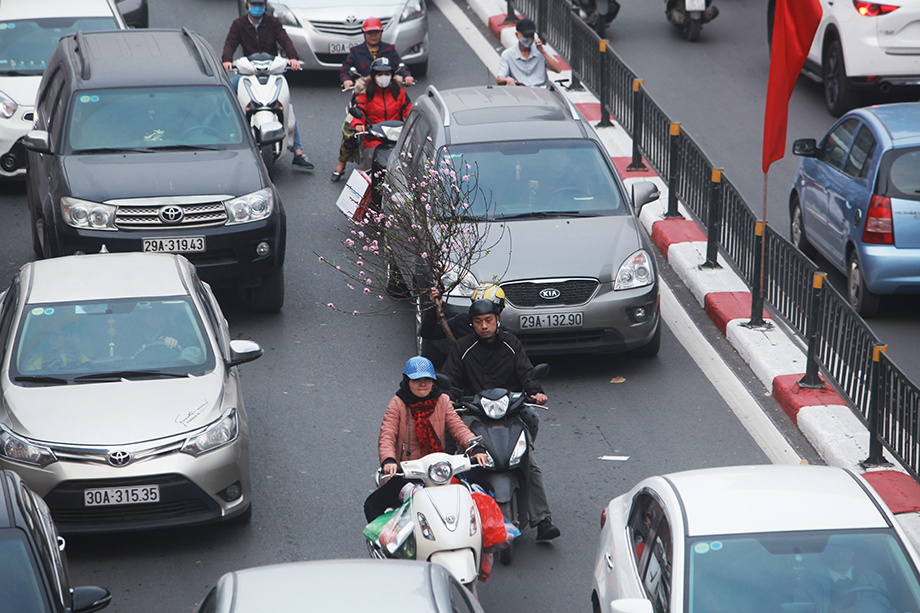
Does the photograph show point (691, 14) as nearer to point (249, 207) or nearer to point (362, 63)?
point (362, 63)

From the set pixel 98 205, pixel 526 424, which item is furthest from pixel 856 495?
pixel 98 205

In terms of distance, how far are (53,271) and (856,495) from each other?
5.87 metres

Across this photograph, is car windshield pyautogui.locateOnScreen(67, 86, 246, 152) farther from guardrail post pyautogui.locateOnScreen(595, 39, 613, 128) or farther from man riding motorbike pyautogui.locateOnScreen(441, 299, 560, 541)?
guardrail post pyautogui.locateOnScreen(595, 39, 613, 128)

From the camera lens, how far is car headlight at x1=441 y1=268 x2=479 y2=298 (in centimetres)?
997

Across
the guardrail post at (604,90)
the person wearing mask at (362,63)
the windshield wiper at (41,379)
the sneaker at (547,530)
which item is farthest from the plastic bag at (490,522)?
the guardrail post at (604,90)

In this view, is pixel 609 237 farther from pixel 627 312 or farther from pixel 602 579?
pixel 602 579

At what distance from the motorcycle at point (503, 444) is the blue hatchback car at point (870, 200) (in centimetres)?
481

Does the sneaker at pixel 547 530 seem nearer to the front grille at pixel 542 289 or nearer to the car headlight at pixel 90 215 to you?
the front grille at pixel 542 289

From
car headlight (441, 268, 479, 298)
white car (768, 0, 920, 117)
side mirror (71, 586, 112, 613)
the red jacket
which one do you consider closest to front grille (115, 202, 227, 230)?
car headlight (441, 268, 479, 298)

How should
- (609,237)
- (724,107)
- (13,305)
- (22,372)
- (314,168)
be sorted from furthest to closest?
(724,107) < (314,168) < (609,237) < (13,305) < (22,372)

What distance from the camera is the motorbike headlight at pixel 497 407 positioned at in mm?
7359

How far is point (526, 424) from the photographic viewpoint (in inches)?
299

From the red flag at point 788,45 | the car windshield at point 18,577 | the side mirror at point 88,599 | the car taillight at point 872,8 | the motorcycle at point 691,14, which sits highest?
the red flag at point 788,45

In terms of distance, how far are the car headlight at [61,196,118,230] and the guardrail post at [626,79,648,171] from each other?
6.40m
